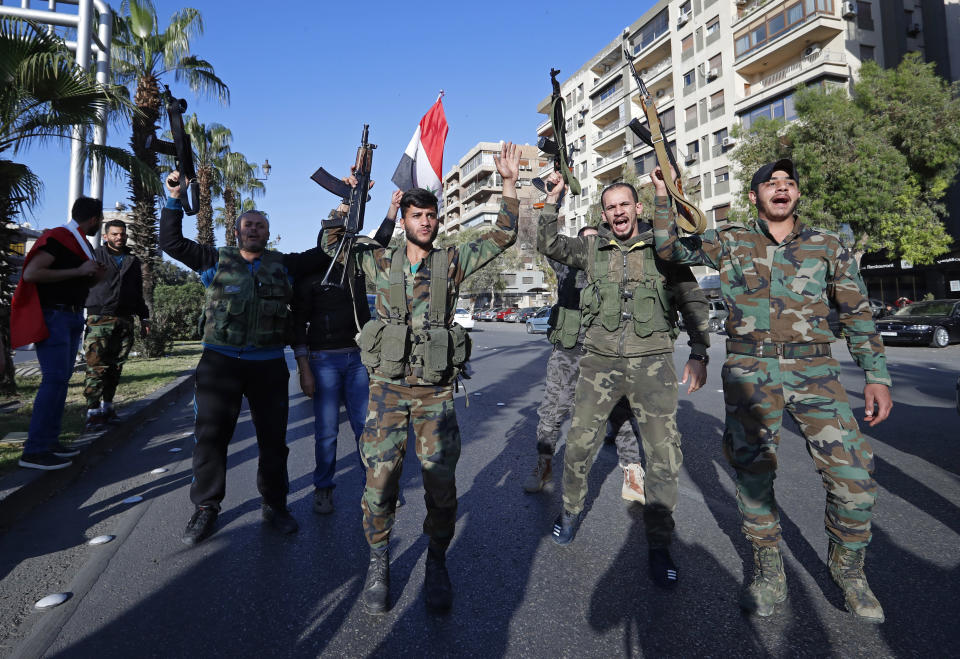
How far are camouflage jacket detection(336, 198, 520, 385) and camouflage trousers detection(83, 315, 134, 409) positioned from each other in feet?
13.4

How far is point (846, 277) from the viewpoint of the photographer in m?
2.67

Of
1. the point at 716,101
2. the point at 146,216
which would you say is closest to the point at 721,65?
the point at 716,101

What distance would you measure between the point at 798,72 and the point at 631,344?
3139 cm

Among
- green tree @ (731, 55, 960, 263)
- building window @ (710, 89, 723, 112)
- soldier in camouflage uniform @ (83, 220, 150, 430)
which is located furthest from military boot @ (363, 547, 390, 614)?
building window @ (710, 89, 723, 112)

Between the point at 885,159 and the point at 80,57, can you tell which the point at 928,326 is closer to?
the point at 885,159

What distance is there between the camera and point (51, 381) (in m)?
4.24

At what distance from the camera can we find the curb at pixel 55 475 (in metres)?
3.61

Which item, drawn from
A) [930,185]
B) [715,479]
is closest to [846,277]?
[715,479]

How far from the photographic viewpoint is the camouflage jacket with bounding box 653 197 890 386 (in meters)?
2.63

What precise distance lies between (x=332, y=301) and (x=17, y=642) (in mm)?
2348

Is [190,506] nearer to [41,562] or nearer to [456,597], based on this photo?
[41,562]

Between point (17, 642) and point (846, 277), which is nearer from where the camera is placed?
point (17, 642)

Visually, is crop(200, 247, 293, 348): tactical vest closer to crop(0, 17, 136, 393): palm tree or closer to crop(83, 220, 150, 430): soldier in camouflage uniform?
crop(83, 220, 150, 430): soldier in camouflage uniform

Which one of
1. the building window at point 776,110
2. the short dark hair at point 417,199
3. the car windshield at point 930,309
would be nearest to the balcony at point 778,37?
the building window at point 776,110
